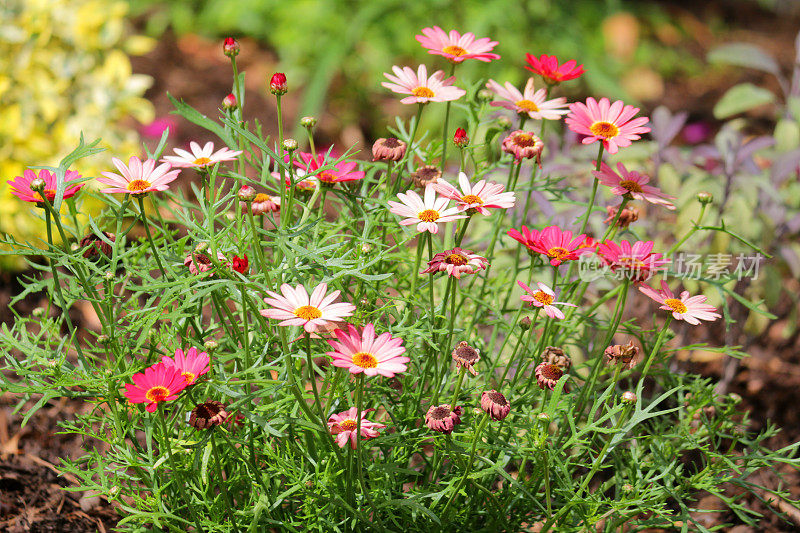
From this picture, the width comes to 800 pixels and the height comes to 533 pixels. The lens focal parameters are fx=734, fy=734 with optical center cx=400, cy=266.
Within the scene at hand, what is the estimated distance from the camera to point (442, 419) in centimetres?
91

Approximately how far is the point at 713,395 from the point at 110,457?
950 mm

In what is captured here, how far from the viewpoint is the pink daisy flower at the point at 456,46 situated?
108 cm

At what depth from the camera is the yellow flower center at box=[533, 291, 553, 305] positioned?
944 millimetres

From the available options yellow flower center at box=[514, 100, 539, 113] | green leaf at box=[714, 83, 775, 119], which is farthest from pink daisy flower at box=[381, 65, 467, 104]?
green leaf at box=[714, 83, 775, 119]

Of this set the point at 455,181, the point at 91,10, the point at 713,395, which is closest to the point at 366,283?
the point at 455,181

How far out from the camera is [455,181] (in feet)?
4.00

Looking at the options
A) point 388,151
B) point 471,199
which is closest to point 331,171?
point 388,151

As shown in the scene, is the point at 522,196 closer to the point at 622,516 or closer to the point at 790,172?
the point at 790,172

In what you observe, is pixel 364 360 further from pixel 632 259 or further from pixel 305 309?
pixel 632 259

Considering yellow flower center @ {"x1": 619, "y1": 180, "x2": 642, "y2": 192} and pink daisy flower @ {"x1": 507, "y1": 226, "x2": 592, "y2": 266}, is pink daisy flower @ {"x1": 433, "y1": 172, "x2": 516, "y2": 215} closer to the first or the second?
pink daisy flower @ {"x1": 507, "y1": 226, "x2": 592, "y2": 266}

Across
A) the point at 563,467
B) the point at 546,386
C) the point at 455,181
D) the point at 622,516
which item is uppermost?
the point at 455,181

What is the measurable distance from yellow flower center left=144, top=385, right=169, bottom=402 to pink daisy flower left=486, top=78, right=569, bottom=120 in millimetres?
629

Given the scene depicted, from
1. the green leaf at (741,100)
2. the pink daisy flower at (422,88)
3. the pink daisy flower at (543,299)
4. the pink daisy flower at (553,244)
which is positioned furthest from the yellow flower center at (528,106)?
the green leaf at (741,100)

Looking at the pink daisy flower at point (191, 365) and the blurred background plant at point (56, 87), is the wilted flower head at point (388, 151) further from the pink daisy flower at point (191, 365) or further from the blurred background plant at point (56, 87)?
the blurred background plant at point (56, 87)
